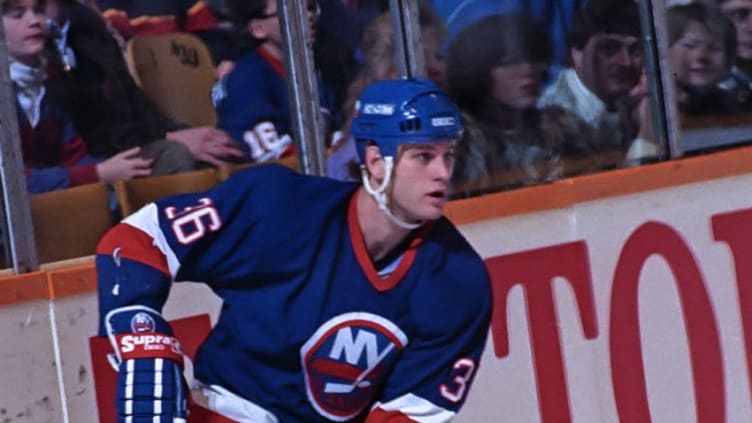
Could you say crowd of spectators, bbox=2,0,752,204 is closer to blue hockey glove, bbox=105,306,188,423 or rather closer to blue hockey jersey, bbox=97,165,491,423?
blue hockey jersey, bbox=97,165,491,423

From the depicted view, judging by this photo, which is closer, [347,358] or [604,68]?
[347,358]

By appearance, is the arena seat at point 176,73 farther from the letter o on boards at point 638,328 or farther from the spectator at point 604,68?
the letter o on boards at point 638,328

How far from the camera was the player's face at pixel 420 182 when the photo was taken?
3.64 metres

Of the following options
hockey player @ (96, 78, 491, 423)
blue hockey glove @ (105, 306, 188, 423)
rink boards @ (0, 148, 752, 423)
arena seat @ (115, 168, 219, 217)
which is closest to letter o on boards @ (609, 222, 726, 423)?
rink boards @ (0, 148, 752, 423)

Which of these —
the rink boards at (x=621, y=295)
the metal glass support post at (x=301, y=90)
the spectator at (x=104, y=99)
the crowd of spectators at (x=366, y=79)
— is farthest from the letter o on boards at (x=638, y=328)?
the spectator at (x=104, y=99)

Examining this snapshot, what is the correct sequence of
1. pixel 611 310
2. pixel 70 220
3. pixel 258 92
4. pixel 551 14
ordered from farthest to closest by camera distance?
pixel 551 14 → pixel 611 310 → pixel 258 92 → pixel 70 220

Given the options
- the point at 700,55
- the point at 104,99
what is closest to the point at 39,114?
the point at 104,99

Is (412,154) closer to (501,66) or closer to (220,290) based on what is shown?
(220,290)

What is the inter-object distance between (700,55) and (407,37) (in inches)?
49.3

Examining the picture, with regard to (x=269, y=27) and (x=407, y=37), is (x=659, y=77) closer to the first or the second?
(x=407, y=37)

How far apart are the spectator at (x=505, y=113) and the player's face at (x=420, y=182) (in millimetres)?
1693

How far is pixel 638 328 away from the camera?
5.60 meters

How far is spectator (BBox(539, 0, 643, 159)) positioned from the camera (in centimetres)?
573

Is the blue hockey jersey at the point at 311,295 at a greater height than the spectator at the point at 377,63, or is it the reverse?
the spectator at the point at 377,63
